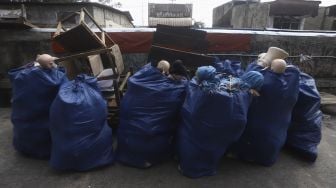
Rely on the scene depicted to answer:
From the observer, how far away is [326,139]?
3.59 meters

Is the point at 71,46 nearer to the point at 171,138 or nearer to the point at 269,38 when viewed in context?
the point at 171,138

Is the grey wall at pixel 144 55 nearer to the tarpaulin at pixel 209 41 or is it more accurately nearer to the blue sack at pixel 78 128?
the tarpaulin at pixel 209 41

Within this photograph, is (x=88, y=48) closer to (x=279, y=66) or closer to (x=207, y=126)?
(x=207, y=126)

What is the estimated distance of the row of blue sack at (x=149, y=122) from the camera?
2.46 m

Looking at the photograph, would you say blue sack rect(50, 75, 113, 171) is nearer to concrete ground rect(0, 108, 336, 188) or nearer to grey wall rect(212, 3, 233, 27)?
concrete ground rect(0, 108, 336, 188)

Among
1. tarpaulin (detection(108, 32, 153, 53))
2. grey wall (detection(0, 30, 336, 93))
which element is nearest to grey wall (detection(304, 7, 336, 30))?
grey wall (detection(0, 30, 336, 93))

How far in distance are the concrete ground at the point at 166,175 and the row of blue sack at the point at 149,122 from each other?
0.09m

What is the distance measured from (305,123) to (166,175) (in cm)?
168

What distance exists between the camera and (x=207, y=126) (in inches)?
93.7

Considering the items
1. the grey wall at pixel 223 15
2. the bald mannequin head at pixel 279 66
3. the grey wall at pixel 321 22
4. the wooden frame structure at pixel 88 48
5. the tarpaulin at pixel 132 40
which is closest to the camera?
the bald mannequin head at pixel 279 66

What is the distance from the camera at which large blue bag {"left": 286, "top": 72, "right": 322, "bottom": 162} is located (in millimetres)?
3014

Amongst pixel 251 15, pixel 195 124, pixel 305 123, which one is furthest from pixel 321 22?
pixel 195 124

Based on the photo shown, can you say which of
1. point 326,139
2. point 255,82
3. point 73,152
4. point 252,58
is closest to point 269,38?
point 252,58

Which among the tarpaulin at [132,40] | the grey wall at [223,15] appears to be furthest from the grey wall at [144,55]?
the grey wall at [223,15]
